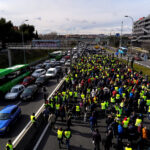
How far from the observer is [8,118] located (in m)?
9.92

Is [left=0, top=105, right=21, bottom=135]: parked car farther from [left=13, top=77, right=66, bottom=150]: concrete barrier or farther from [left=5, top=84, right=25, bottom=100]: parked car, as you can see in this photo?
[left=5, top=84, right=25, bottom=100]: parked car

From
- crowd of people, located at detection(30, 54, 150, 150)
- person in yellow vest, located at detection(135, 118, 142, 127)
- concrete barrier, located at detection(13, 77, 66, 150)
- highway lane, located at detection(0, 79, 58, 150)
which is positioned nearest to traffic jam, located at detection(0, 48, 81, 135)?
highway lane, located at detection(0, 79, 58, 150)

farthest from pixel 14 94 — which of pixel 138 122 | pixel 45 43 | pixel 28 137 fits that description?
pixel 45 43

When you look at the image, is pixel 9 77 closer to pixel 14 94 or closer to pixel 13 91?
pixel 13 91

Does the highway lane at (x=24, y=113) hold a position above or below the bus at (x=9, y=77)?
below

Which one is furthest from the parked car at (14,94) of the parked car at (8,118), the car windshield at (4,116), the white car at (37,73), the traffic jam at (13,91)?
the white car at (37,73)

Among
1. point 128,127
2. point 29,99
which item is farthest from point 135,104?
point 29,99

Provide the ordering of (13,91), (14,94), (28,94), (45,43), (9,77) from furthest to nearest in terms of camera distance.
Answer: (45,43)
(9,77)
(13,91)
(14,94)
(28,94)

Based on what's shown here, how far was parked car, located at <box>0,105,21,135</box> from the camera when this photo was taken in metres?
9.23

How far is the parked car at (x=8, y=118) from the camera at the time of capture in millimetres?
9229

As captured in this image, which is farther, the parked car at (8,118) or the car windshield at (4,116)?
the car windshield at (4,116)

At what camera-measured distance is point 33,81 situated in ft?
67.7

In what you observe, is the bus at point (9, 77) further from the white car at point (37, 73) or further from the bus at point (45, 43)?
the bus at point (45, 43)

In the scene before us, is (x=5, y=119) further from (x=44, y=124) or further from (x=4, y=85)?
(x=4, y=85)
